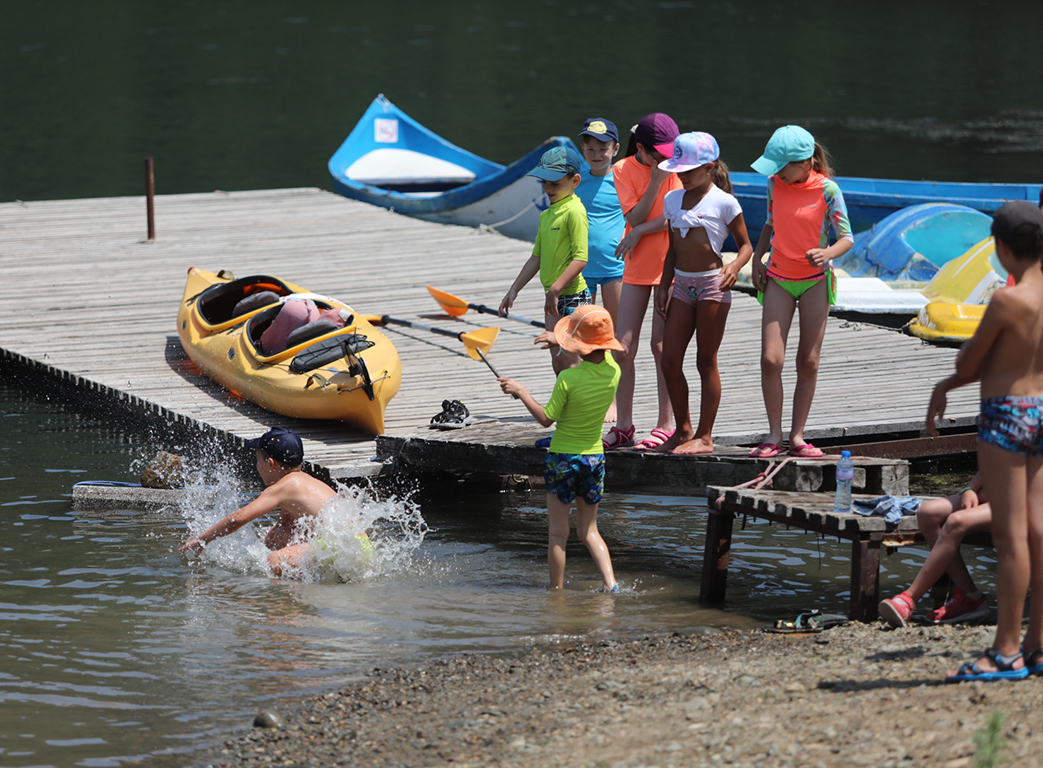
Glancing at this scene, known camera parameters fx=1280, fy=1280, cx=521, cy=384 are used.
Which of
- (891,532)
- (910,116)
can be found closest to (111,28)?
(910,116)

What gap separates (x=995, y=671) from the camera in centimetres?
480

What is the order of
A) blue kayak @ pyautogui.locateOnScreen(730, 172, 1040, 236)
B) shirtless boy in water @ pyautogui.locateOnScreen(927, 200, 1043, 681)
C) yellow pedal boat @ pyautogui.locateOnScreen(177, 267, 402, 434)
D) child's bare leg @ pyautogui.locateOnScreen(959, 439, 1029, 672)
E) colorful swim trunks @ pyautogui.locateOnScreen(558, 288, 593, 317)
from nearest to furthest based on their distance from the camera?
1. shirtless boy in water @ pyautogui.locateOnScreen(927, 200, 1043, 681)
2. child's bare leg @ pyautogui.locateOnScreen(959, 439, 1029, 672)
3. colorful swim trunks @ pyautogui.locateOnScreen(558, 288, 593, 317)
4. yellow pedal boat @ pyautogui.locateOnScreen(177, 267, 402, 434)
5. blue kayak @ pyautogui.locateOnScreen(730, 172, 1040, 236)

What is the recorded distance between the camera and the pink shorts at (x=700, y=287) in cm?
698

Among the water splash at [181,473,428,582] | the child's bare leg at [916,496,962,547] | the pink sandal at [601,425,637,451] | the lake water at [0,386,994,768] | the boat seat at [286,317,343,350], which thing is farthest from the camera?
the boat seat at [286,317,343,350]

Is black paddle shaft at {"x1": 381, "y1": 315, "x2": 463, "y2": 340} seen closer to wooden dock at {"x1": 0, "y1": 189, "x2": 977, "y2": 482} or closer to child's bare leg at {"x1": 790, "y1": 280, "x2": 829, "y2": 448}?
wooden dock at {"x1": 0, "y1": 189, "x2": 977, "y2": 482}

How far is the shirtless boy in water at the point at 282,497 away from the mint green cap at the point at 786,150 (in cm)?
301

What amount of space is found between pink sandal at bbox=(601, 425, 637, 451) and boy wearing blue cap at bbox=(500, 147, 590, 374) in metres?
0.53

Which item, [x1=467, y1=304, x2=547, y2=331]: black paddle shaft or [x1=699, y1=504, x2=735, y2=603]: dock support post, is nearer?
[x1=699, y1=504, x2=735, y2=603]: dock support post

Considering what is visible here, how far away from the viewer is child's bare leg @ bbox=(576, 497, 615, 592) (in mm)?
6758

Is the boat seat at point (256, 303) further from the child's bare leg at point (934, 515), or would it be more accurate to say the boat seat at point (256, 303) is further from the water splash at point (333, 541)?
the child's bare leg at point (934, 515)

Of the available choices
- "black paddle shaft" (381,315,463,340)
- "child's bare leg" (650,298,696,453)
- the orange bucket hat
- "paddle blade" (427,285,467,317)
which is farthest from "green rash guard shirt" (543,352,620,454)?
"paddle blade" (427,285,467,317)

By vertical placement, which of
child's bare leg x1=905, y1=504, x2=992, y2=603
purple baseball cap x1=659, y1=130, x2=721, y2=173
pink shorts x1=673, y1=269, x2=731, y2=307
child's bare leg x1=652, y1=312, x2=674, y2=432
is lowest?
child's bare leg x1=905, y1=504, x2=992, y2=603

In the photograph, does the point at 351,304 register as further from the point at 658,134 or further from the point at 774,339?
the point at 774,339

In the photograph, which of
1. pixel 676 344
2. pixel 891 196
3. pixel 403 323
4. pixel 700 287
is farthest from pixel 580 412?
pixel 891 196
